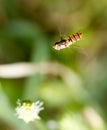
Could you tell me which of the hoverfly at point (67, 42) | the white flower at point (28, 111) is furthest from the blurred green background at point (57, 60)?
the hoverfly at point (67, 42)

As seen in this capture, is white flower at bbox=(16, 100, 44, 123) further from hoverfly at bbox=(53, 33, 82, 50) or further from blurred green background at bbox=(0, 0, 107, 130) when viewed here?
blurred green background at bbox=(0, 0, 107, 130)

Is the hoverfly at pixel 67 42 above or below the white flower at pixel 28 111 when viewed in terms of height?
above

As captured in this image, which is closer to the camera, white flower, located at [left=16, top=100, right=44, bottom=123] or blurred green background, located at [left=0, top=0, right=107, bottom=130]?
white flower, located at [left=16, top=100, right=44, bottom=123]

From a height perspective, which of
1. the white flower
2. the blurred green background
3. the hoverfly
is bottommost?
the white flower

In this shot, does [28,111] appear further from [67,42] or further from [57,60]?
[57,60]

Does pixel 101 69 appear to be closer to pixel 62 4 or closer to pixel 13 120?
pixel 62 4

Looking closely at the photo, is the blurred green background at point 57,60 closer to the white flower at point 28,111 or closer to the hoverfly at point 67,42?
the white flower at point 28,111

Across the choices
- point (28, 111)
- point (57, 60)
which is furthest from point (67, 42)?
point (57, 60)

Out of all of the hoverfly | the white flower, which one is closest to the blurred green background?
the white flower
